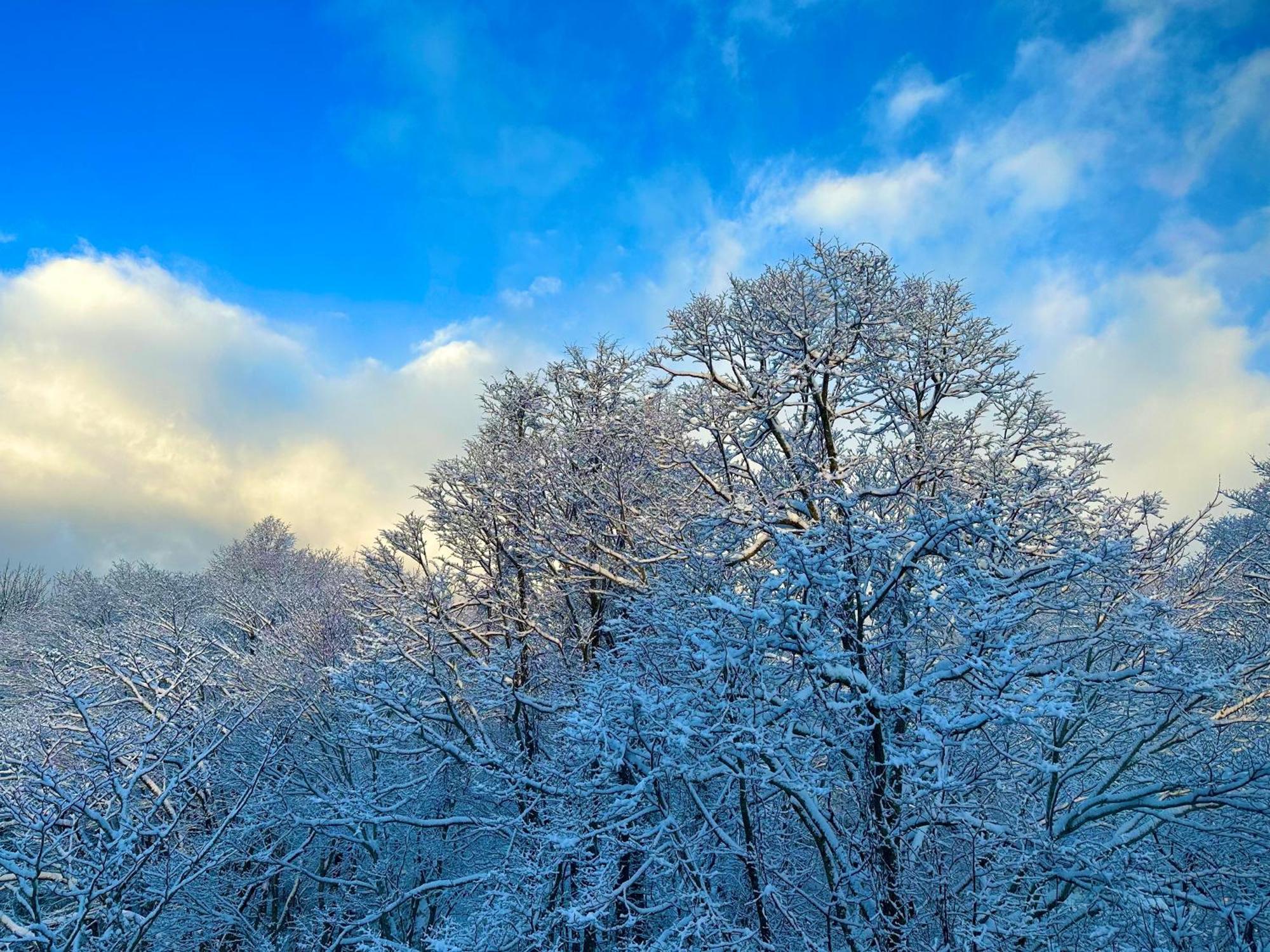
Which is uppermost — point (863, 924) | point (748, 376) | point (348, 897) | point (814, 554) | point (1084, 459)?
point (748, 376)

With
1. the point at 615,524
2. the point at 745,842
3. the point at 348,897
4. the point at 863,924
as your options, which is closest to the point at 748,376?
the point at 615,524

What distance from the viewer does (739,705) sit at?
5.54m

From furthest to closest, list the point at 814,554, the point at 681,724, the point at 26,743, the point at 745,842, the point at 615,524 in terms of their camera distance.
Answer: the point at 615,524, the point at 26,743, the point at 745,842, the point at 814,554, the point at 681,724

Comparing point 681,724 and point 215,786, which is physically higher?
point 681,724

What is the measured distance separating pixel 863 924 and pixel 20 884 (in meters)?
6.60

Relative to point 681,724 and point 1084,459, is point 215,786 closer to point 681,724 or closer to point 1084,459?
point 681,724

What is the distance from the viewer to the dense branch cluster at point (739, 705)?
203 inches

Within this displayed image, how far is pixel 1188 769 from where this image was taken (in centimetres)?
695

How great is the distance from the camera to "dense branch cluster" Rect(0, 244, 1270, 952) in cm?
517

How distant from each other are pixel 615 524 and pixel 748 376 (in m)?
2.88

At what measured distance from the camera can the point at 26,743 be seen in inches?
344

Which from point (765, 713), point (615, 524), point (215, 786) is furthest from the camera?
point (215, 786)

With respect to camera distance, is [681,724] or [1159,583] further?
[1159,583]

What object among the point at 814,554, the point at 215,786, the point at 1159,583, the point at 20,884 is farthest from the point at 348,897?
the point at 1159,583
